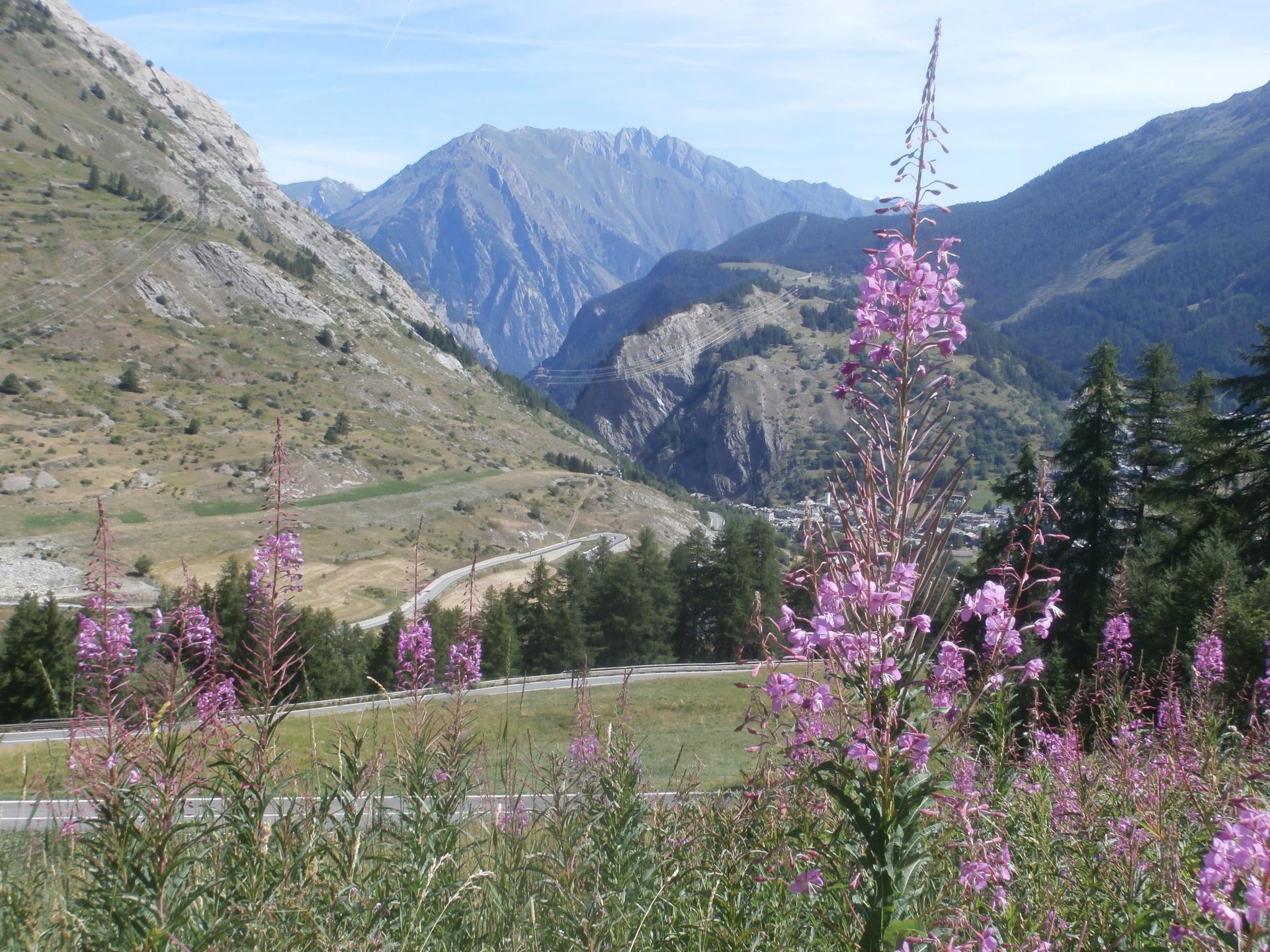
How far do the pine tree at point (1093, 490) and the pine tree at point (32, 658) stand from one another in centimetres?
2894

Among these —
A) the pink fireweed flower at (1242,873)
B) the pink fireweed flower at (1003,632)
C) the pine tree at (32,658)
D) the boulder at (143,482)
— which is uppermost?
the pink fireweed flower at (1003,632)

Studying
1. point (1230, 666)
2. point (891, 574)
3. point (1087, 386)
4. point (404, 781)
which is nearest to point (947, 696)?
point (891, 574)

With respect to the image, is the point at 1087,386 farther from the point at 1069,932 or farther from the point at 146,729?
the point at 146,729

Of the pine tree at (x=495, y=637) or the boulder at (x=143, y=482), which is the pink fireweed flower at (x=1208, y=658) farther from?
the boulder at (x=143, y=482)

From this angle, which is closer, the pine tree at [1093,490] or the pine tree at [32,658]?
the pine tree at [32,658]

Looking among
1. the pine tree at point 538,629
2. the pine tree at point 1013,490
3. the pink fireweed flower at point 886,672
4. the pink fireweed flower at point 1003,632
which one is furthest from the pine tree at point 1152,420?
the pink fireweed flower at point 886,672

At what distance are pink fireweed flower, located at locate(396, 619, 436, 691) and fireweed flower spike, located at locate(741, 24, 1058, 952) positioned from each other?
9.88ft

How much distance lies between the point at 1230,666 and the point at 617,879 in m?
12.9

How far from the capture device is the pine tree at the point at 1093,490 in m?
27.9

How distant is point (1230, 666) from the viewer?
12719 mm

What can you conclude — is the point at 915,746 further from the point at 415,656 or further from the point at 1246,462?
the point at 1246,462

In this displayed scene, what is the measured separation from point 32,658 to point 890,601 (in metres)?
24.9

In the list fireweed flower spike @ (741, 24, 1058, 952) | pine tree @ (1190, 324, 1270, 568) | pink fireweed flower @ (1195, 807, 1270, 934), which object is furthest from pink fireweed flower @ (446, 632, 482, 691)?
pine tree @ (1190, 324, 1270, 568)

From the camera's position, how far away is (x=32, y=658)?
21078 millimetres
